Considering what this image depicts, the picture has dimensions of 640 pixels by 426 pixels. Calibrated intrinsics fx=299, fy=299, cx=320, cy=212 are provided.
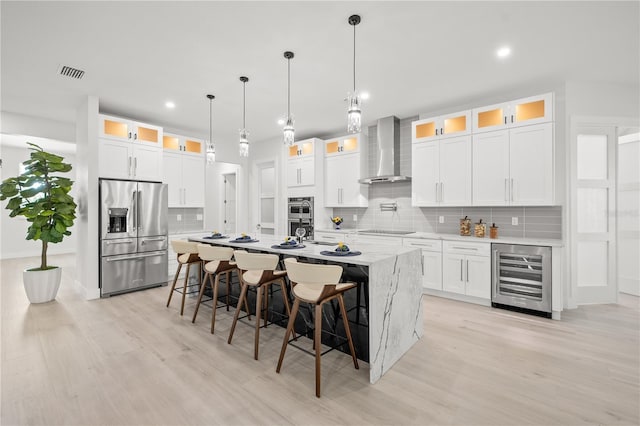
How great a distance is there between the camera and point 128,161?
4.80 metres

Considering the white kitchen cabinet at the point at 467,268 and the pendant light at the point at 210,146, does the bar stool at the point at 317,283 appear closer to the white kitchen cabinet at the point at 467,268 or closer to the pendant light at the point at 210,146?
the pendant light at the point at 210,146

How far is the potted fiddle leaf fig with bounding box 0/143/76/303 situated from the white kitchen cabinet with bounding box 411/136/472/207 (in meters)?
5.24

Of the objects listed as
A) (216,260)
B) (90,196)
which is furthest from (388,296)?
(90,196)

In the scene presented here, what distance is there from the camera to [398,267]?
2629 mm

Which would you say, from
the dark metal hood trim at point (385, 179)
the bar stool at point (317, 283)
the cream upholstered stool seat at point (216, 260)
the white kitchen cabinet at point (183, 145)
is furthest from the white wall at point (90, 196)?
the dark metal hood trim at point (385, 179)

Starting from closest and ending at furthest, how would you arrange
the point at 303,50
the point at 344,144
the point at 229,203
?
the point at 303,50, the point at 344,144, the point at 229,203

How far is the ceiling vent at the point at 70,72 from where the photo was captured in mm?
3449

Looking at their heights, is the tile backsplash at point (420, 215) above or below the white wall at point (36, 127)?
below

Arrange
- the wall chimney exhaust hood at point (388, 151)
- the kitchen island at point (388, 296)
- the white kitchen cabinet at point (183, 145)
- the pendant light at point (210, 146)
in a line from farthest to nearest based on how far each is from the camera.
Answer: the white kitchen cabinet at point (183, 145), the wall chimney exhaust hood at point (388, 151), the pendant light at point (210, 146), the kitchen island at point (388, 296)

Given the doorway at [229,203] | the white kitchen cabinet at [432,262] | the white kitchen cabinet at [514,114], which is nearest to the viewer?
the white kitchen cabinet at [514,114]

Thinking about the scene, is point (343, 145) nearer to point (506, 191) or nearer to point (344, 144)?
point (344, 144)

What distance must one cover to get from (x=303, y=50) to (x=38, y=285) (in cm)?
477

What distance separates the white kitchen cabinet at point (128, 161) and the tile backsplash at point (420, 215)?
11.4ft

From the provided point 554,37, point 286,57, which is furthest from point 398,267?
point 554,37
